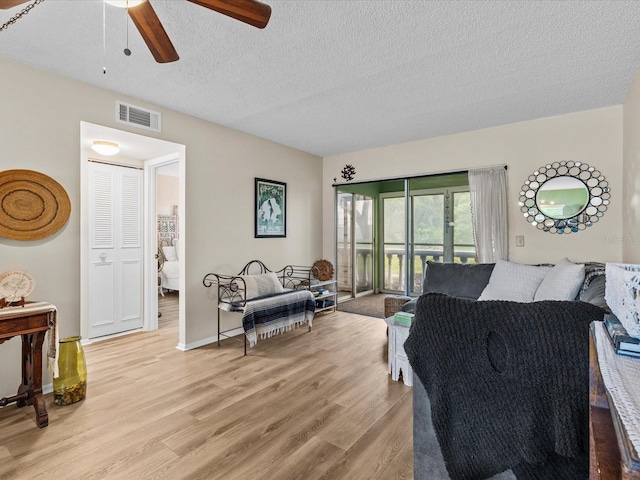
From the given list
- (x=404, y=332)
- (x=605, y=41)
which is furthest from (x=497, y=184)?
(x=404, y=332)

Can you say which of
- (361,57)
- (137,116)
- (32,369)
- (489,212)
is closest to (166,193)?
(137,116)

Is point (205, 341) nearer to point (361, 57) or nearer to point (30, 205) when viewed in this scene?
point (30, 205)

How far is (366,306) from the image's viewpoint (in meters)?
5.36

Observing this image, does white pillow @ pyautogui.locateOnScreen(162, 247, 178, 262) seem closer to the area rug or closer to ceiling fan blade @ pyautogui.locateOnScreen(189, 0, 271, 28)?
the area rug

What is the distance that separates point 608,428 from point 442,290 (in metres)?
3.16

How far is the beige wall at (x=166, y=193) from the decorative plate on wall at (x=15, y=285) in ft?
14.6

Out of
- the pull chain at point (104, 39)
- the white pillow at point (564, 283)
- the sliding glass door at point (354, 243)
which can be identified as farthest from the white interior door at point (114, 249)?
the white pillow at point (564, 283)

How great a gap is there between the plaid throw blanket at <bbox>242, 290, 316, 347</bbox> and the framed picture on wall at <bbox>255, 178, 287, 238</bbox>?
1056mm

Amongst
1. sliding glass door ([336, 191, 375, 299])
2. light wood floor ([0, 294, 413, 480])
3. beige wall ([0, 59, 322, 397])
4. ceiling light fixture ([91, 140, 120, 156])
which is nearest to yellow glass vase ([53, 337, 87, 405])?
light wood floor ([0, 294, 413, 480])

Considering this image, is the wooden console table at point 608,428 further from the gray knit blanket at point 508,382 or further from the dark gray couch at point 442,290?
the dark gray couch at point 442,290

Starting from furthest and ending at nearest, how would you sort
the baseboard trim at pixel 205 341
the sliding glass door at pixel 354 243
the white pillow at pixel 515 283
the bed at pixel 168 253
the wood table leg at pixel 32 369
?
the bed at pixel 168 253 < the sliding glass door at pixel 354 243 < the baseboard trim at pixel 205 341 < the white pillow at pixel 515 283 < the wood table leg at pixel 32 369

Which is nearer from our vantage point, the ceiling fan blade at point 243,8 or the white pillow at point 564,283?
the ceiling fan blade at point 243,8

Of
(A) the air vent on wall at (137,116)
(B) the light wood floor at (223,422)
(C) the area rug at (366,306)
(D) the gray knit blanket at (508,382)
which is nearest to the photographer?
(D) the gray knit blanket at (508,382)

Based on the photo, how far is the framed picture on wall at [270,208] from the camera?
174 inches
